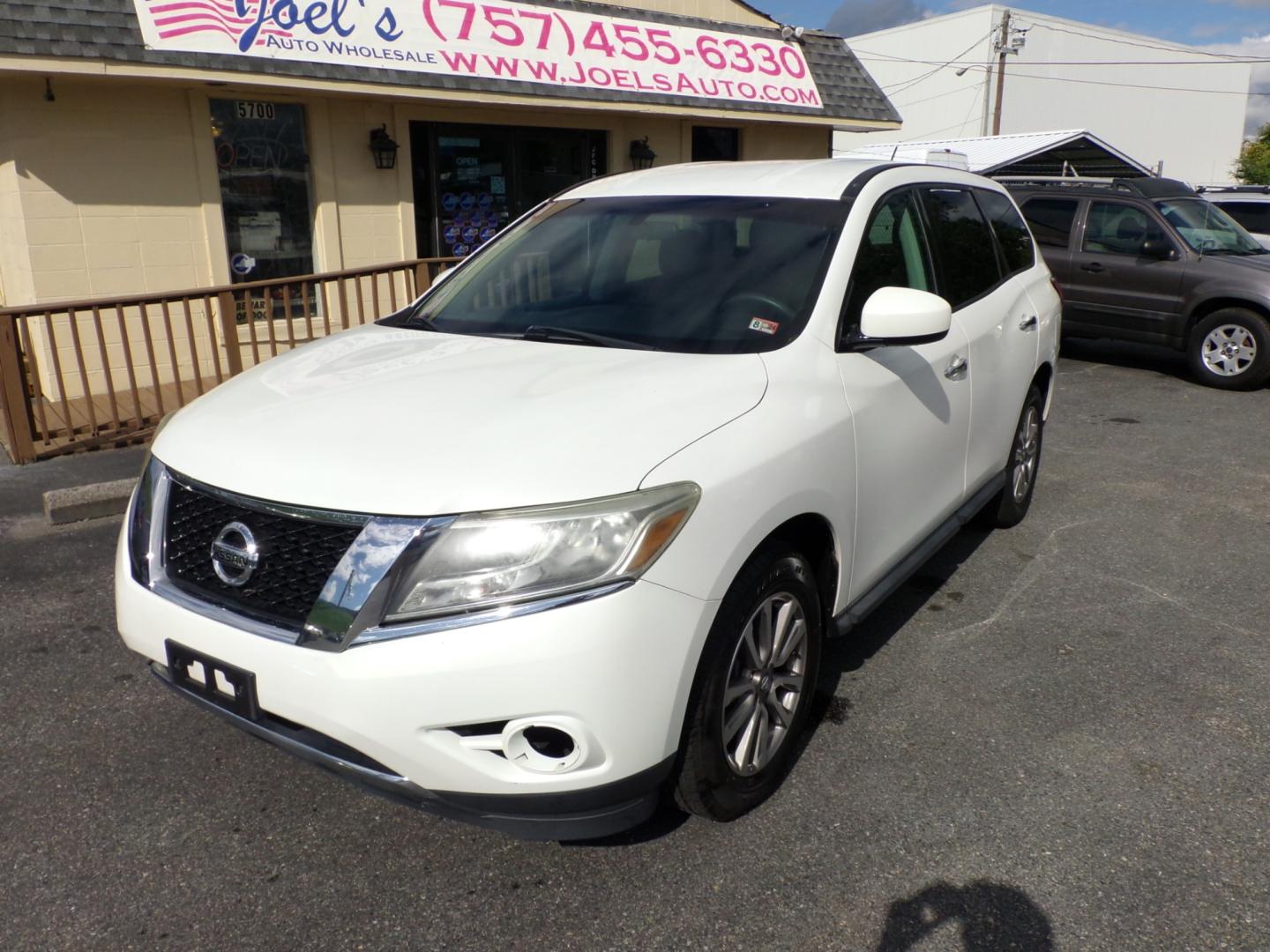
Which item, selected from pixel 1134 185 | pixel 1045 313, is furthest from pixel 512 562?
pixel 1134 185

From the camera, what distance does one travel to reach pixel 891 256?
359 cm

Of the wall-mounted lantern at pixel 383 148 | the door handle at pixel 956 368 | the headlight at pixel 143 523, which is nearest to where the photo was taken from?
the headlight at pixel 143 523

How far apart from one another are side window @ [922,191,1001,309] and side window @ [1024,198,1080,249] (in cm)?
635

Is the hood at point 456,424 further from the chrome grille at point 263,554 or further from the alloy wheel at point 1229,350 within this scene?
the alloy wheel at point 1229,350

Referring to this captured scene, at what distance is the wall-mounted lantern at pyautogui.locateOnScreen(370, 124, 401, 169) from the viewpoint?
977cm

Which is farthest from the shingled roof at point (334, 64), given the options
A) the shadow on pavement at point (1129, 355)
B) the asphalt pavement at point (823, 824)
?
the asphalt pavement at point (823, 824)

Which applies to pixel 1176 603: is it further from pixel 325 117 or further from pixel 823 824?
pixel 325 117

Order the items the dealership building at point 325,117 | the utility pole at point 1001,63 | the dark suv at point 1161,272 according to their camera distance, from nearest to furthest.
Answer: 1. the dealership building at point 325,117
2. the dark suv at point 1161,272
3. the utility pole at point 1001,63

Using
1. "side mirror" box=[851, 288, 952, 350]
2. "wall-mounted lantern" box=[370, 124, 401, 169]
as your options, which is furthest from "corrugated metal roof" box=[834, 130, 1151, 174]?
"side mirror" box=[851, 288, 952, 350]

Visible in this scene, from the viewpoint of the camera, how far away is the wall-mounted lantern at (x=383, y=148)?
9773mm

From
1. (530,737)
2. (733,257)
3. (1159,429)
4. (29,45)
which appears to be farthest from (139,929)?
(1159,429)

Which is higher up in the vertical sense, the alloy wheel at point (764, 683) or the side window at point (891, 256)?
the side window at point (891, 256)

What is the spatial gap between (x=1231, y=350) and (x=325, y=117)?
8.64m

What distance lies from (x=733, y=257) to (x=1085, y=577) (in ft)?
8.19
